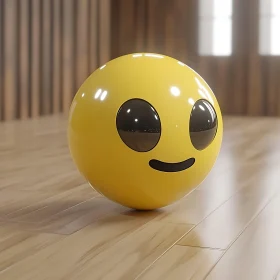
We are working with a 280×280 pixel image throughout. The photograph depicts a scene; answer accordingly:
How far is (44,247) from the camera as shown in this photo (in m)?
1.35

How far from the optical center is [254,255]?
4.26 feet

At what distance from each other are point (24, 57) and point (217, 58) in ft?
6.91

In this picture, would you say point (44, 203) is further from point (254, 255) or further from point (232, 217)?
point (254, 255)

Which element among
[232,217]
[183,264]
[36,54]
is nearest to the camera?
[183,264]

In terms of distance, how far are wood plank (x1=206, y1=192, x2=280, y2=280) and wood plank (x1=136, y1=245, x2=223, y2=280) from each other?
2 centimetres

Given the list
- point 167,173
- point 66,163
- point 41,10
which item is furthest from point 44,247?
point 41,10

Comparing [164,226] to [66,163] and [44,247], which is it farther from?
[66,163]

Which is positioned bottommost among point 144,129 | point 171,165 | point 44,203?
point 44,203

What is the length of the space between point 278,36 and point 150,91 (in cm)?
478

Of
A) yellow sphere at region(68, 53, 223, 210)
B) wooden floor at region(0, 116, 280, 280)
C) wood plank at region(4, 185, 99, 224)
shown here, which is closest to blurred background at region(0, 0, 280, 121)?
wooden floor at region(0, 116, 280, 280)

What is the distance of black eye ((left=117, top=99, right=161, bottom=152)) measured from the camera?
152 cm

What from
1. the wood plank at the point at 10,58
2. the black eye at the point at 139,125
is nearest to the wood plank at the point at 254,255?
the black eye at the point at 139,125

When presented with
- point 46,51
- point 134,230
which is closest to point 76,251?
point 134,230

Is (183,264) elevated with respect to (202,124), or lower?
lower
